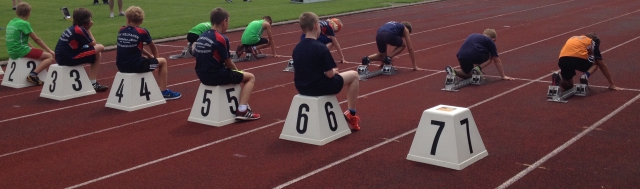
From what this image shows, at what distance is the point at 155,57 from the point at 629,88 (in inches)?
279

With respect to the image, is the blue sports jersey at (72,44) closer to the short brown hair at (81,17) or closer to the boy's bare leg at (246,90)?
the short brown hair at (81,17)

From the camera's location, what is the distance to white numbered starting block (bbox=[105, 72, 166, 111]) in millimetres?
9891

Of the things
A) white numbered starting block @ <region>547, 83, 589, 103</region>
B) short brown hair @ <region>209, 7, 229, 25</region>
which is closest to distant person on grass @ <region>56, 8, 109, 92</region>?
short brown hair @ <region>209, 7, 229, 25</region>

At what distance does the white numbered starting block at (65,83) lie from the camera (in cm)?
1091

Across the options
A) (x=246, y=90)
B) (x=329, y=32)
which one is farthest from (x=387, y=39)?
(x=246, y=90)

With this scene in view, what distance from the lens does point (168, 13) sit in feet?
87.0

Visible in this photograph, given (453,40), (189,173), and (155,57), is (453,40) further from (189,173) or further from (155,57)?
(189,173)

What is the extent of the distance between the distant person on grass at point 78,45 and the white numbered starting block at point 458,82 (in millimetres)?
5618

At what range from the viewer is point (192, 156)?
291 inches

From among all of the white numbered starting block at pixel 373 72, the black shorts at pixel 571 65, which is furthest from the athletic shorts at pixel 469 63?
the white numbered starting block at pixel 373 72

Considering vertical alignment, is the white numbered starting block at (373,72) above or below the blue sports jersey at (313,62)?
below

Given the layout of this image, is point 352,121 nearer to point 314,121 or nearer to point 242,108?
point 314,121

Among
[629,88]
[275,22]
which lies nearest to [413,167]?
[629,88]

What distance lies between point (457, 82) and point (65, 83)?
607 centimetres
